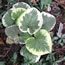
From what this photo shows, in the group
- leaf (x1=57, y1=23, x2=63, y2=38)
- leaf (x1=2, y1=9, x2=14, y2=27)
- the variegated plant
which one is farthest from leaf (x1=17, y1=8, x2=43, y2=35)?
leaf (x1=57, y1=23, x2=63, y2=38)

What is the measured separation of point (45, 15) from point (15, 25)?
0.78 ft

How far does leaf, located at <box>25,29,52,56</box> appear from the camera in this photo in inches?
41.4

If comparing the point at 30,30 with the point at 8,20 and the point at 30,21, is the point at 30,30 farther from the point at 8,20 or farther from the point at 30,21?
the point at 8,20

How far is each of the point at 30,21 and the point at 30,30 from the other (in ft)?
0.21

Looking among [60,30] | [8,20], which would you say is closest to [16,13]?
[8,20]

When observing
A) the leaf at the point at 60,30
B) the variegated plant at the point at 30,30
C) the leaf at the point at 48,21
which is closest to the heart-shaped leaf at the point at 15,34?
the variegated plant at the point at 30,30

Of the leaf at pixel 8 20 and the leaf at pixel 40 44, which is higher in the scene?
the leaf at pixel 8 20

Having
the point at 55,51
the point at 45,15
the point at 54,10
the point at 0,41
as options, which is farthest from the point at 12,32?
the point at 54,10

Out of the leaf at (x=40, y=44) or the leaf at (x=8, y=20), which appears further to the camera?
the leaf at (x=8, y=20)

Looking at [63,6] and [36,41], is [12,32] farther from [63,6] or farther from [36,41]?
[63,6]

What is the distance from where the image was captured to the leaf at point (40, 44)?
41.4 inches

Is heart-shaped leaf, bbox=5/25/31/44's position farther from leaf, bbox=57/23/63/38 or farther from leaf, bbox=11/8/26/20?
leaf, bbox=57/23/63/38

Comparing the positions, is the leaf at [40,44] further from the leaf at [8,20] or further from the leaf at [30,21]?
the leaf at [8,20]

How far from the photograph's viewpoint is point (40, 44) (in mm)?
1070
